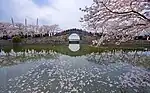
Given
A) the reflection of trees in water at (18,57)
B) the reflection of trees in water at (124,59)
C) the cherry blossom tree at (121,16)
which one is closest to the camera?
the cherry blossom tree at (121,16)

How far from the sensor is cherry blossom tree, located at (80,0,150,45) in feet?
16.2

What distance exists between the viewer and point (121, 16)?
5059 millimetres

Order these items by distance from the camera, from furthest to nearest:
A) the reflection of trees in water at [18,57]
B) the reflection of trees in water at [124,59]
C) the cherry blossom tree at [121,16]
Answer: the reflection of trees in water at [18,57], the reflection of trees in water at [124,59], the cherry blossom tree at [121,16]

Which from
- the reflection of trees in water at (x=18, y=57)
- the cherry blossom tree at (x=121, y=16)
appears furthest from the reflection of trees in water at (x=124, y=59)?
the cherry blossom tree at (x=121, y=16)

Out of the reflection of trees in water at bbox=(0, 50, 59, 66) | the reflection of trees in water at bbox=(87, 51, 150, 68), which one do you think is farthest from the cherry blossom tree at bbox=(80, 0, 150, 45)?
the reflection of trees in water at bbox=(0, 50, 59, 66)

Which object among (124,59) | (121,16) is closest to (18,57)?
(124,59)

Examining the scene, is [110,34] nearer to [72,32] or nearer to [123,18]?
[123,18]

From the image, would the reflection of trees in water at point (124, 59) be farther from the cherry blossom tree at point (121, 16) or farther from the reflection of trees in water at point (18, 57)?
the cherry blossom tree at point (121, 16)

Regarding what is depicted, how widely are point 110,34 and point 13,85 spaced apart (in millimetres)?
4710

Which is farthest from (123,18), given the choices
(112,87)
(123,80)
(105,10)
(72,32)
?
(72,32)

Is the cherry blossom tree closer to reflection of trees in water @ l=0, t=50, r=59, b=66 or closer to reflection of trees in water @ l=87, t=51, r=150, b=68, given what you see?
reflection of trees in water @ l=87, t=51, r=150, b=68

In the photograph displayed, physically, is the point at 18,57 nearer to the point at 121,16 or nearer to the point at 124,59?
the point at 124,59

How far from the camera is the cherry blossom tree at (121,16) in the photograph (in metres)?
4.93

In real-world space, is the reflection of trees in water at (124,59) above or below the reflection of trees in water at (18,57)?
above
